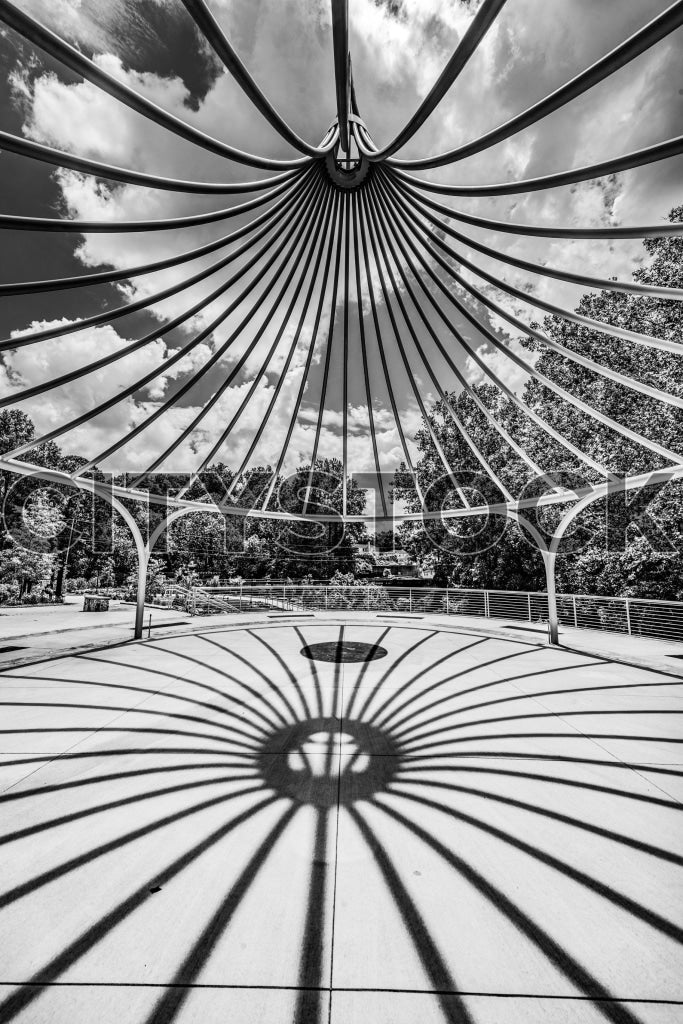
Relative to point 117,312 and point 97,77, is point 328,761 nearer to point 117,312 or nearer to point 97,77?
point 117,312

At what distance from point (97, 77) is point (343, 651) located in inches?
500

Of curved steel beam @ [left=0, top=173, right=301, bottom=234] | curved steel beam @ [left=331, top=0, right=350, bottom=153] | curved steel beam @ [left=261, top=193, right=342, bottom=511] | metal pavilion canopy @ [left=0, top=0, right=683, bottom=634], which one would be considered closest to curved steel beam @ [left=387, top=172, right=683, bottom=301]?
metal pavilion canopy @ [left=0, top=0, right=683, bottom=634]

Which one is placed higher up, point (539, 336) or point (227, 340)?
point (227, 340)

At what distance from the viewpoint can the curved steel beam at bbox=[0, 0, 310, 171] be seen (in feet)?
15.8

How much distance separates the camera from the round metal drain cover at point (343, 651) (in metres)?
12.4

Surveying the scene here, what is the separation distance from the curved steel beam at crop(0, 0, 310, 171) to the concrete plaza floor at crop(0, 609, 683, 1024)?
8.57 m

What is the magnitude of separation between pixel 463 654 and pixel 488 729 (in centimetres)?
557

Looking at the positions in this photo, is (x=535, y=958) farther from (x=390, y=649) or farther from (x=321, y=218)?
(x=321, y=218)

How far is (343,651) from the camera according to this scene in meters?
13.4

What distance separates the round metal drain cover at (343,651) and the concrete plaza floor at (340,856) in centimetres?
298

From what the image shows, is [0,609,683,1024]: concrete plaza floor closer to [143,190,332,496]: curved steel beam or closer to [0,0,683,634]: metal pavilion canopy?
[0,0,683,634]: metal pavilion canopy

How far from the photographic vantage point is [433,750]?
6.92 m

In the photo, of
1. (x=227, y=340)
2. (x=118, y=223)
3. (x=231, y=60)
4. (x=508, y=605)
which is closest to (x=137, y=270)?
(x=118, y=223)

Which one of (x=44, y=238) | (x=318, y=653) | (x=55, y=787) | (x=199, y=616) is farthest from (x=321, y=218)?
(x=199, y=616)
